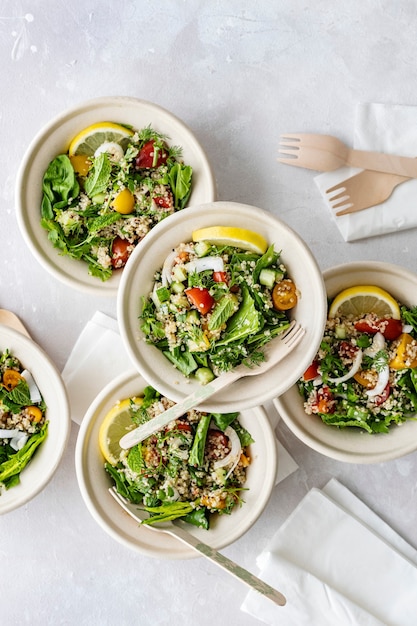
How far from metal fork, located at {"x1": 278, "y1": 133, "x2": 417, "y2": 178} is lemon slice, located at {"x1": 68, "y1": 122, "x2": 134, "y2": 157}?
0.59 m

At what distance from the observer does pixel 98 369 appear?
262cm

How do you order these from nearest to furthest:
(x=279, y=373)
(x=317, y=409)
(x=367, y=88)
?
(x=279, y=373) → (x=317, y=409) → (x=367, y=88)

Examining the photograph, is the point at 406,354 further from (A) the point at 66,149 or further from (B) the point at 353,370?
(A) the point at 66,149

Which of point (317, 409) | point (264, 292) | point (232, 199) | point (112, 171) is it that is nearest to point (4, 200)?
point (112, 171)

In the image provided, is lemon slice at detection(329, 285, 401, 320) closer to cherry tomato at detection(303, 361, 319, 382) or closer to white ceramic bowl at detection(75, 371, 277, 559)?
cherry tomato at detection(303, 361, 319, 382)

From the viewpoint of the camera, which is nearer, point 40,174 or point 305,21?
point 40,174

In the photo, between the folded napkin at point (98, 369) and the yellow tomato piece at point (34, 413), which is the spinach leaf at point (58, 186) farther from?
the yellow tomato piece at point (34, 413)

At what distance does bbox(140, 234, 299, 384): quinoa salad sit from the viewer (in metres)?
→ 1.98

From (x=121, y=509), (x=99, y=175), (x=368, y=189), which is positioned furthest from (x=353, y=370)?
(x=99, y=175)

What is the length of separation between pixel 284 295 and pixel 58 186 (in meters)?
0.89

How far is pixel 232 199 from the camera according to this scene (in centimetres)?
262

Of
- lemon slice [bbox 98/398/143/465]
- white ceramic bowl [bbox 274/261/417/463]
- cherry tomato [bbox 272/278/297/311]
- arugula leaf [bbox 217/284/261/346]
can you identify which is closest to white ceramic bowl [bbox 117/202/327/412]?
cherry tomato [bbox 272/278/297/311]

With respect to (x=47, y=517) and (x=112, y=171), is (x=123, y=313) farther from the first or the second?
(x=47, y=517)

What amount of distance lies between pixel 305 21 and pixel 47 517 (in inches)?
80.8
